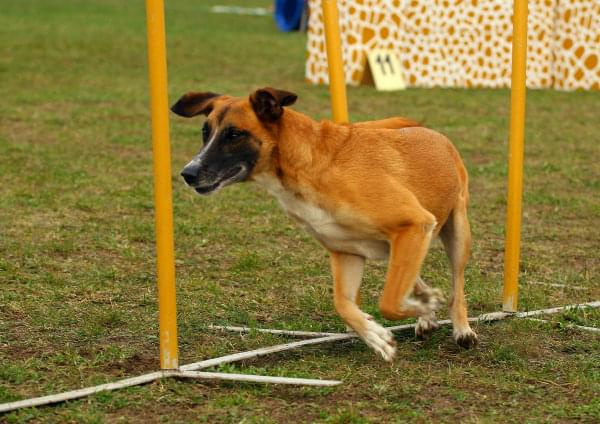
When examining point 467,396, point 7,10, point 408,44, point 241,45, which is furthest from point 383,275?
point 7,10

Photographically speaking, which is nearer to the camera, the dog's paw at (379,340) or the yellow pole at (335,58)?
the dog's paw at (379,340)

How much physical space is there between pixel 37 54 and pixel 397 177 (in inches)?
631

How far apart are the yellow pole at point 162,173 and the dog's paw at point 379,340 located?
94cm

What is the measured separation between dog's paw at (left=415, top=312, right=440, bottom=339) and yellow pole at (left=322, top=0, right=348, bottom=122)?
1.17 metres

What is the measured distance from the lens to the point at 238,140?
4934 mm

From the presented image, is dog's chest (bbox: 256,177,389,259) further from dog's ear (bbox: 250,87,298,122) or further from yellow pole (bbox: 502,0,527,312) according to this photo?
yellow pole (bbox: 502,0,527,312)

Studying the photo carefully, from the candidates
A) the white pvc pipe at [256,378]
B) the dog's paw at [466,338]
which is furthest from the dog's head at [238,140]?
the dog's paw at [466,338]

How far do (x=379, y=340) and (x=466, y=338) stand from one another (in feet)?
1.98

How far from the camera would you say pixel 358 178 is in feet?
16.4

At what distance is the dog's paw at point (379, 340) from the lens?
16.4 feet

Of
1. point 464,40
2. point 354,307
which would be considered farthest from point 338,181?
point 464,40

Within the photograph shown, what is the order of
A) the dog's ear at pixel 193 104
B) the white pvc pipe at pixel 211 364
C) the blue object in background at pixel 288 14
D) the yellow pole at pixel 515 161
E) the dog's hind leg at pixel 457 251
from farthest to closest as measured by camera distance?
the blue object in background at pixel 288 14 < the yellow pole at pixel 515 161 < the dog's hind leg at pixel 457 251 < the dog's ear at pixel 193 104 < the white pvc pipe at pixel 211 364

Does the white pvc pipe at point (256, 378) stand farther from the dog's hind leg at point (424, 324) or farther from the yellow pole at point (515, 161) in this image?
the yellow pole at point (515, 161)

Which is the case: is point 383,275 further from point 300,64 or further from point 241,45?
point 241,45
